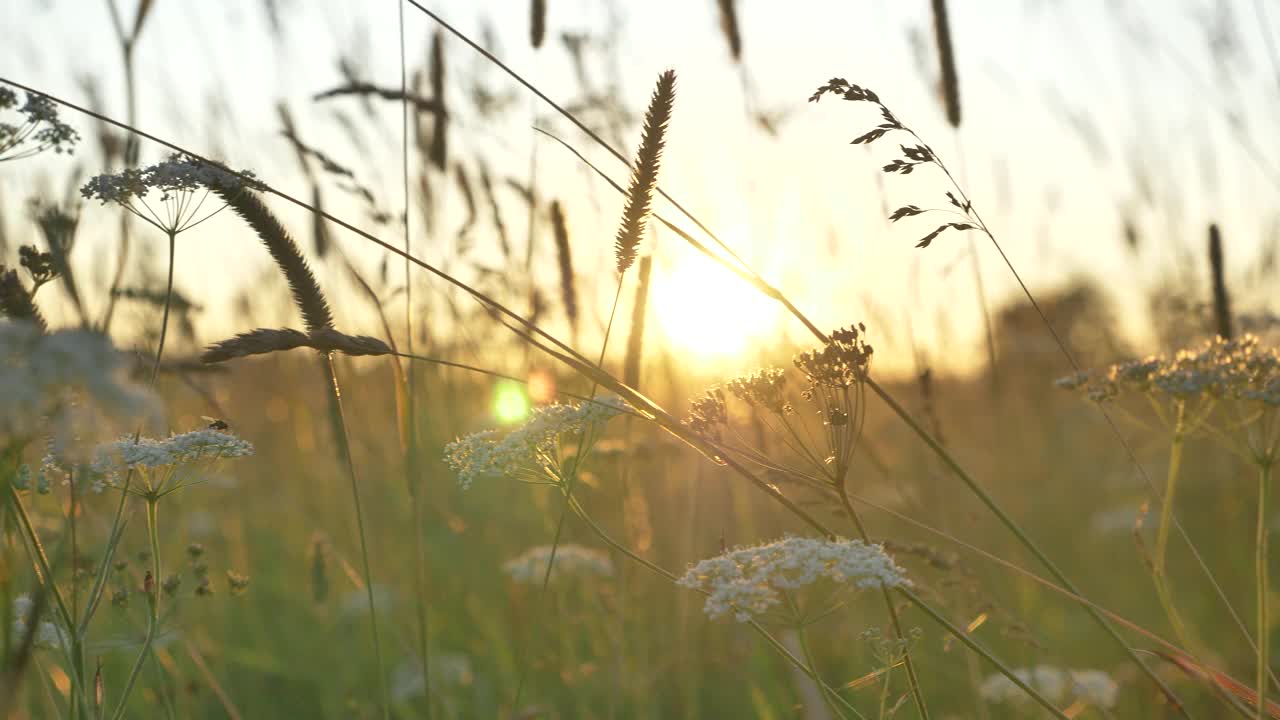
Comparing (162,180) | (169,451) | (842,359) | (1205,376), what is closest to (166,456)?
(169,451)

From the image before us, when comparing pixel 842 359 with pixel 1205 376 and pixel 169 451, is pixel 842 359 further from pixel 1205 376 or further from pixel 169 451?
pixel 169 451

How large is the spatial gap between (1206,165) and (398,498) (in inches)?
161

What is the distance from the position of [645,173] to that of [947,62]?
4.13 feet

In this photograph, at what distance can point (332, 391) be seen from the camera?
1.78 meters

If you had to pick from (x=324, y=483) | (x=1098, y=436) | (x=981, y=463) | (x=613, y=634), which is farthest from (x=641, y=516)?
(x=1098, y=436)

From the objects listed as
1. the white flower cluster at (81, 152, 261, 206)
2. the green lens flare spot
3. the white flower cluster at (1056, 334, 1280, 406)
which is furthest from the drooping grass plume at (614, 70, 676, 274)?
the green lens flare spot

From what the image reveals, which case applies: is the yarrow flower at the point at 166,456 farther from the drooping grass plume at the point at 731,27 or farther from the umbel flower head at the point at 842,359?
the drooping grass plume at the point at 731,27

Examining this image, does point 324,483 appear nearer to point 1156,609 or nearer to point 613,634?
point 613,634

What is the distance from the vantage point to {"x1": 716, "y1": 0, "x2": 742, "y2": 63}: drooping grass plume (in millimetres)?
2586

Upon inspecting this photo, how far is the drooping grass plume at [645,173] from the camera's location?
1.53m

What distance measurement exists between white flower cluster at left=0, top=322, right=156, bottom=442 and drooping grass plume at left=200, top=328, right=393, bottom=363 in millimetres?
446

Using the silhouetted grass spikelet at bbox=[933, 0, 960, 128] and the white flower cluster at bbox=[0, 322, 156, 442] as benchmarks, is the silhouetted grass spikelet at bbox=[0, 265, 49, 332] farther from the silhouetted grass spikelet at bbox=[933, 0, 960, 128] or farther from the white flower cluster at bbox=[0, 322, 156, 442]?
the silhouetted grass spikelet at bbox=[933, 0, 960, 128]

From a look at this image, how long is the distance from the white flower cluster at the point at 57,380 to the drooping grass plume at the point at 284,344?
45 centimetres

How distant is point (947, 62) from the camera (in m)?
2.43
